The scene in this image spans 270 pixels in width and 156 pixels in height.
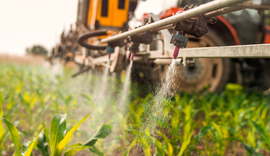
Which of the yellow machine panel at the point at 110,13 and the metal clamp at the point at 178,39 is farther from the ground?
the yellow machine panel at the point at 110,13

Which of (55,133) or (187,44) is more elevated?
(187,44)

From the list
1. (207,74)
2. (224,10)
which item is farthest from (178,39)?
(207,74)

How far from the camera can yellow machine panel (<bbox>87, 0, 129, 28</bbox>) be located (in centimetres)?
380

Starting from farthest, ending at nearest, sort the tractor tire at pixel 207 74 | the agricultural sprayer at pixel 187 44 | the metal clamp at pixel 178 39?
the tractor tire at pixel 207 74 < the agricultural sprayer at pixel 187 44 < the metal clamp at pixel 178 39

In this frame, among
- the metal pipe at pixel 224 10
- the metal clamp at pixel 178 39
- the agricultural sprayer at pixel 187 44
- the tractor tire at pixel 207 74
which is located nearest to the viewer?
the metal pipe at pixel 224 10

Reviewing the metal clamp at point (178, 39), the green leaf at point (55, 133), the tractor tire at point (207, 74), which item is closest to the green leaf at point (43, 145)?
the green leaf at point (55, 133)

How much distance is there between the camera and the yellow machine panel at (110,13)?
3805mm

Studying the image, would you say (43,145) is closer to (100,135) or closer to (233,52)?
(100,135)

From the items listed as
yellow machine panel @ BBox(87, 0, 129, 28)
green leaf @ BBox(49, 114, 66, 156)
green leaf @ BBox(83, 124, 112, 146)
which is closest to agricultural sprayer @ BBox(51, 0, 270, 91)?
yellow machine panel @ BBox(87, 0, 129, 28)

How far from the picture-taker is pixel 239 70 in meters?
4.29

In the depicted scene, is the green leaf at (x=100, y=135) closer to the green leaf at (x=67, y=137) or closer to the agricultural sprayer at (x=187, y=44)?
the green leaf at (x=67, y=137)

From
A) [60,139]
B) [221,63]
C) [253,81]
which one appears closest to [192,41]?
[221,63]

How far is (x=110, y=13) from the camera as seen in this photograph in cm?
390

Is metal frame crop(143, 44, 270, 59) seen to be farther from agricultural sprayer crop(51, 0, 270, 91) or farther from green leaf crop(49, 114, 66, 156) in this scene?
green leaf crop(49, 114, 66, 156)
